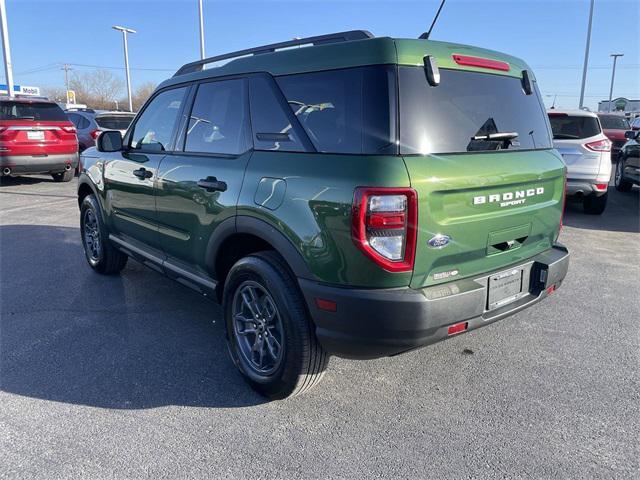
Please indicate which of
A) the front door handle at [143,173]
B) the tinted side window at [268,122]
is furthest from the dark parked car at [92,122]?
the tinted side window at [268,122]

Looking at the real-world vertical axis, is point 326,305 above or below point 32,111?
below

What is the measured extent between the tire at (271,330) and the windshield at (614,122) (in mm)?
18801

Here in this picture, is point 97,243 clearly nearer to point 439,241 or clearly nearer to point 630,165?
point 439,241

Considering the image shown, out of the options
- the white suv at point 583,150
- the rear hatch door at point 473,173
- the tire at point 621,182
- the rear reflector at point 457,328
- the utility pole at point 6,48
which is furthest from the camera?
the utility pole at point 6,48

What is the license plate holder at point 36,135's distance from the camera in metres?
11.0

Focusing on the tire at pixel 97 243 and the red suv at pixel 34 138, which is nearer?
the tire at pixel 97 243

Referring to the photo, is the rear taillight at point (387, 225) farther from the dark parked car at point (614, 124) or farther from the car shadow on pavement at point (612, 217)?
the dark parked car at point (614, 124)

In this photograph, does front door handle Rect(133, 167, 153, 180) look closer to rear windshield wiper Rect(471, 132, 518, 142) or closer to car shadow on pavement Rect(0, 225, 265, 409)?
car shadow on pavement Rect(0, 225, 265, 409)

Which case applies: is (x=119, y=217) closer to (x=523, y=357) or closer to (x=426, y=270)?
(x=426, y=270)

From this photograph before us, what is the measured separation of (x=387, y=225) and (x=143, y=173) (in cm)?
246

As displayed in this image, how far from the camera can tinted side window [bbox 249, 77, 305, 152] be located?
2746 mm

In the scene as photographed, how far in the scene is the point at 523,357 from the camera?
3.48 m

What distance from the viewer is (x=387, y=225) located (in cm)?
229

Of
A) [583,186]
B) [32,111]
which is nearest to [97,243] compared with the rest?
[583,186]
